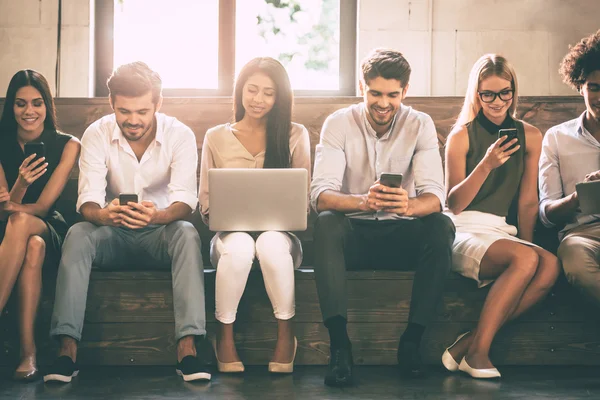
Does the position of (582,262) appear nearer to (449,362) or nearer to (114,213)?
(449,362)

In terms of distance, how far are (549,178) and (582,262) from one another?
502 mm

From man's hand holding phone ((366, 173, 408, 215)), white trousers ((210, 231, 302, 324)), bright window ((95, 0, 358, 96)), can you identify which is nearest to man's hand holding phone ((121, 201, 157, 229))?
white trousers ((210, 231, 302, 324))

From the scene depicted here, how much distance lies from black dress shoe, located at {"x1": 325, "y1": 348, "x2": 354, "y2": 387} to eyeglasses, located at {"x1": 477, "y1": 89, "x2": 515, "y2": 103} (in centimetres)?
116

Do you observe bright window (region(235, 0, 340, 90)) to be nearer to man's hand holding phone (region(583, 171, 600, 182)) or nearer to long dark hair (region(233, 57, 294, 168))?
long dark hair (region(233, 57, 294, 168))

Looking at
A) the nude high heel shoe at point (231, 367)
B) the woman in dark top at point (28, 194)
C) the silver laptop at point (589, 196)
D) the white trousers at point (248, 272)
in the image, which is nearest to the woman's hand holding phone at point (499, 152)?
the silver laptop at point (589, 196)

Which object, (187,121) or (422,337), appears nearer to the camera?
(422,337)

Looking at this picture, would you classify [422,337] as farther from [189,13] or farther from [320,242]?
[189,13]

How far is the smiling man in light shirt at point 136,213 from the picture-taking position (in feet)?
7.89

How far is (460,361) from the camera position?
8.37ft

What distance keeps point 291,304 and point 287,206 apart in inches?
13.6

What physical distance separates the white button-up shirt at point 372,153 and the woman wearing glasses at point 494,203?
0.48 ft

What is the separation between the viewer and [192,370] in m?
2.36

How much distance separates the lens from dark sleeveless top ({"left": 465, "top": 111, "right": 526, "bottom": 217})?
2.83m

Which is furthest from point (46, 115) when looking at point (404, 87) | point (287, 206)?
point (404, 87)
